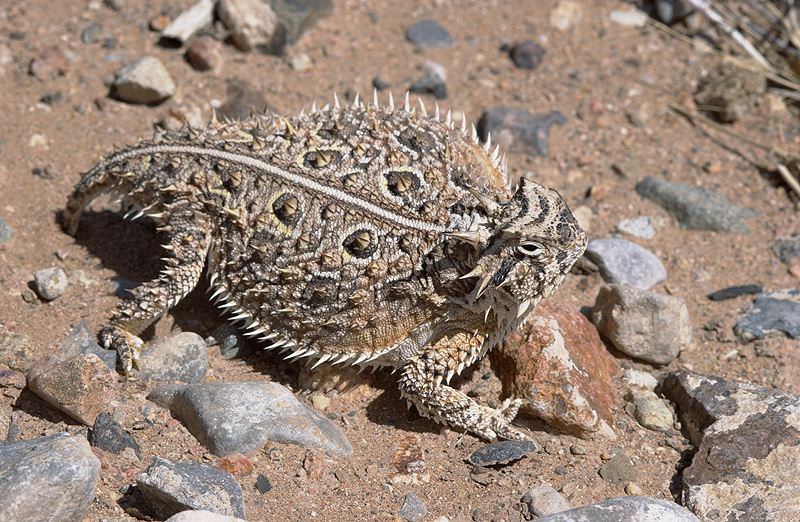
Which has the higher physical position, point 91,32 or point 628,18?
point 628,18

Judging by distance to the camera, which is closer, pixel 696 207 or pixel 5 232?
pixel 5 232

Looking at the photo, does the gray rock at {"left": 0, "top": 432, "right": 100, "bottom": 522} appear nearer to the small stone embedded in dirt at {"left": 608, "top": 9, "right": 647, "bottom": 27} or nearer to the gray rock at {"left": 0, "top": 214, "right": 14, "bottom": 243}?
the gray rock at {"left": 0, "top": 214, "right": 14, "bottom": 243}

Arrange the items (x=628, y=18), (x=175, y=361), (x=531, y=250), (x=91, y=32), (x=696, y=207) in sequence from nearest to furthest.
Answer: (x=531, y=250)
(x=175, y=361)
(x=696, y=207)
(x=91, y=32)
(x=628, y=18)

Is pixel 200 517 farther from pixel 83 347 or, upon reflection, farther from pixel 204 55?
pixel 204 55

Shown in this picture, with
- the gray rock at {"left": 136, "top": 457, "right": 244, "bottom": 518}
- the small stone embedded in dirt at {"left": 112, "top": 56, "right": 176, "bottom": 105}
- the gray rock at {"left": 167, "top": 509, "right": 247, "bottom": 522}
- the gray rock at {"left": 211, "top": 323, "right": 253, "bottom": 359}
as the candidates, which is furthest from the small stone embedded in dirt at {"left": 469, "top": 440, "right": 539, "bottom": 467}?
the small stone embedded in dirt at {"left": 112, "top": 56, "right": 176, "bottom": 105}

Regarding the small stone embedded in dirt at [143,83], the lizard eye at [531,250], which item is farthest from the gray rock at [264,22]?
the lizard eye at [531,250]

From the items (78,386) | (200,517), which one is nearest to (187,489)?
(200,517)
